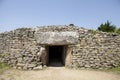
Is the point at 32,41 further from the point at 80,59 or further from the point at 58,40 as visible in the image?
the point at 80,59

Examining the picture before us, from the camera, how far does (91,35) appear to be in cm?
970

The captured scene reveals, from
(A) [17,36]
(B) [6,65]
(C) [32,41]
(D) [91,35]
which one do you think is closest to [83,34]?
(D) [91,35]

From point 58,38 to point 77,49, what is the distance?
1.41 meters

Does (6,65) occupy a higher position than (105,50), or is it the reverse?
(105,50)

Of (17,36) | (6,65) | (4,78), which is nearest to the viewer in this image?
(4,78)

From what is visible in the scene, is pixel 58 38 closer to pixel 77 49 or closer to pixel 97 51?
pixel 77 49

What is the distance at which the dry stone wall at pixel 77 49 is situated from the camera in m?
9.26

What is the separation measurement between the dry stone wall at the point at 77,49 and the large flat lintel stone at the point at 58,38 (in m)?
0.26

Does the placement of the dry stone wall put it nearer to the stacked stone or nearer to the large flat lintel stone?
the stacked stone

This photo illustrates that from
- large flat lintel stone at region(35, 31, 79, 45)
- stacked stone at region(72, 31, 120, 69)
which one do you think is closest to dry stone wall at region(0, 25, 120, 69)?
stacked stone at region(72, 31, 120, 69)

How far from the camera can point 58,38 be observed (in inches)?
376

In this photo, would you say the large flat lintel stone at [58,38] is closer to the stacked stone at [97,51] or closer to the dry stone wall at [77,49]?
the dry stone wall at [77,49]

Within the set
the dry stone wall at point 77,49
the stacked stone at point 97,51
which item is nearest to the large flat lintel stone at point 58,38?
the dry stone wall at point 77,49

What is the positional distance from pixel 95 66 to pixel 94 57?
0.57 m
